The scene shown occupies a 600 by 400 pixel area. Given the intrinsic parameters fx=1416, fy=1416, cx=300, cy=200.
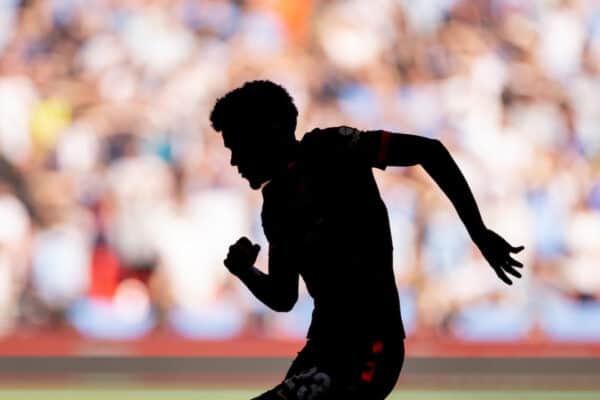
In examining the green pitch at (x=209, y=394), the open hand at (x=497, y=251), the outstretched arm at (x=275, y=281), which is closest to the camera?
the open hand at (x=497, y=251)

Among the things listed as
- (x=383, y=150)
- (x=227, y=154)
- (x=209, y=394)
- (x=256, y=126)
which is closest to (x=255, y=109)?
(x=256, y=126)

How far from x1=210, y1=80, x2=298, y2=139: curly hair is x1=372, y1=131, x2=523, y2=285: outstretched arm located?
22cm

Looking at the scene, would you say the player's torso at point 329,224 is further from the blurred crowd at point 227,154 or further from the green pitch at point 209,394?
the blurred crowd at point 227,154

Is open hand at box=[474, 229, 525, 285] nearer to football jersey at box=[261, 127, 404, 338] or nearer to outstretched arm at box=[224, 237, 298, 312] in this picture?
football jersey at box=[261, 127, 404, 338]

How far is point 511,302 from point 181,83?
261 cm

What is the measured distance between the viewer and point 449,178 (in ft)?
10.7

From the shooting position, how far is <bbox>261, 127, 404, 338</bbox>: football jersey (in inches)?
128

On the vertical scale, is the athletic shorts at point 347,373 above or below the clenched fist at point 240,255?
below

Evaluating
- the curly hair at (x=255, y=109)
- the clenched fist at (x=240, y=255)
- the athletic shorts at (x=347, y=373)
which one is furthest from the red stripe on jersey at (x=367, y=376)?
the curly hair at (x=255, y=109)

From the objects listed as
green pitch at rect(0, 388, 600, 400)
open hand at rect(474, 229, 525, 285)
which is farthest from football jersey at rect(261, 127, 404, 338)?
green pitch at rect(0, 388, 600, 400)

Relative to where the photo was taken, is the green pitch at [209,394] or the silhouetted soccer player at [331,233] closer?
the silhouetted soccer player at [331,233]

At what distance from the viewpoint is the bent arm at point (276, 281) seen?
10.8 ft

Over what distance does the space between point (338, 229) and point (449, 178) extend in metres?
0.28

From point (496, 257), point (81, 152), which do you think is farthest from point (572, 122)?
point (496, 257)
